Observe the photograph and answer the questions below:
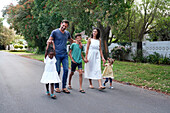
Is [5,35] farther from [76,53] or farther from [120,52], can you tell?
[76,53]

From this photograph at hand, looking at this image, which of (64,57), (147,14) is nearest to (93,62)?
(64,57)

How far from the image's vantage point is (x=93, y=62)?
20.6 feet

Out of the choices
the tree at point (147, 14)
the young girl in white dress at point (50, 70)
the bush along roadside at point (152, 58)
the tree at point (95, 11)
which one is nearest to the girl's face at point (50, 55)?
the young girl in white dress at point (50, 70)

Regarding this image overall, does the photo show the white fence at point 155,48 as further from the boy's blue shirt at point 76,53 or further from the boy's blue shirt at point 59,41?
the boy's blue shirt at point 59,41

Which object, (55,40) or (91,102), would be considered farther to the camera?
(55,40)

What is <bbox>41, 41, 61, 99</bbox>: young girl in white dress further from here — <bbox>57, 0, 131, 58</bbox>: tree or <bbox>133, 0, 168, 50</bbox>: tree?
<bbox>133, 0, 168, 50</bbox>: tree

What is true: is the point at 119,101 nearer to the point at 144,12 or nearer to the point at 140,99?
the point at 140,99

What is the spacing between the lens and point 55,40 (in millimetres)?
5566

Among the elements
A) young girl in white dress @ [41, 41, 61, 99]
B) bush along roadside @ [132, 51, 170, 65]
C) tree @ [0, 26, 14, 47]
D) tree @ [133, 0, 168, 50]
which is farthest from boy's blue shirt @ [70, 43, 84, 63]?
tree @ [0, 26, 14, 47]

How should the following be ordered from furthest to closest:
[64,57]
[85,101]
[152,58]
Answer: [152,58] → [64,57] → [85,101]

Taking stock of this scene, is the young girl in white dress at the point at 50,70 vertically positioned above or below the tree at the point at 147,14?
below

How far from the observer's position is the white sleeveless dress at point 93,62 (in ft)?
20.4

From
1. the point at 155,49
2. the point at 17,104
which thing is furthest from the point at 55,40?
the point at 155,49

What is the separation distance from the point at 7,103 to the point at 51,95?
1.12 meters
